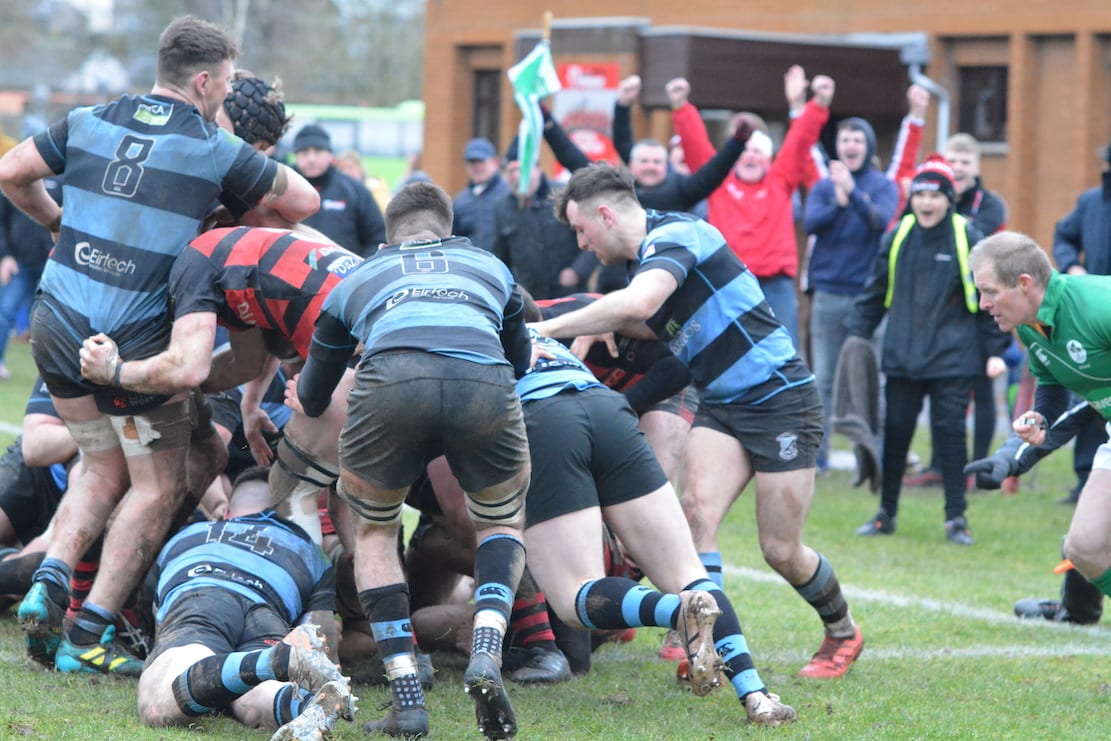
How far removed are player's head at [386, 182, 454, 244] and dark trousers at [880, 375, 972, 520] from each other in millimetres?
4888

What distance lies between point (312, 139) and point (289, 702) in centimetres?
748

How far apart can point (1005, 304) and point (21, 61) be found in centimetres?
4950

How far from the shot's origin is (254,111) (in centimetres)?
618

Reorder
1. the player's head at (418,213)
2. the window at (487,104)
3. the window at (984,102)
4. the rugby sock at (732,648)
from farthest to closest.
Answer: the window at (487,104) < the window at (984,102) < the player's head at (418,213) < the rugby sock at (732,648)

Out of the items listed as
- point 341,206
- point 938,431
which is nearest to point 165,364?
point 938,431

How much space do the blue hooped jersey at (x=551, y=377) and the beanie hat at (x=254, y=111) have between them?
152 cm

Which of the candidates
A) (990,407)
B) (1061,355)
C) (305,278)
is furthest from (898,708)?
(990,407)

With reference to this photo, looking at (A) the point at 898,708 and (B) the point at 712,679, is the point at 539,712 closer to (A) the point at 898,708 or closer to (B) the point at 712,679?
(B) the point at 712,679

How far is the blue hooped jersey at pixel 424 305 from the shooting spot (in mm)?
4609

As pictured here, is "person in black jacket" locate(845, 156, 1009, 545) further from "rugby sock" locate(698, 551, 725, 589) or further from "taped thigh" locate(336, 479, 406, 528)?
"taped thigh" locate(336, 479, 406, 528)

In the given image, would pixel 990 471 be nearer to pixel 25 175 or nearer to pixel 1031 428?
pixel 1031 428

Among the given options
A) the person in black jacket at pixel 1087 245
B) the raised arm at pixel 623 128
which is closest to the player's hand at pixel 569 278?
the raised arm at pixel 623 128

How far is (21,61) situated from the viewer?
50.2m

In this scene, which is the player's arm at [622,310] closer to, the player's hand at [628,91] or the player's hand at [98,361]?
the player's hand at [98,361]
